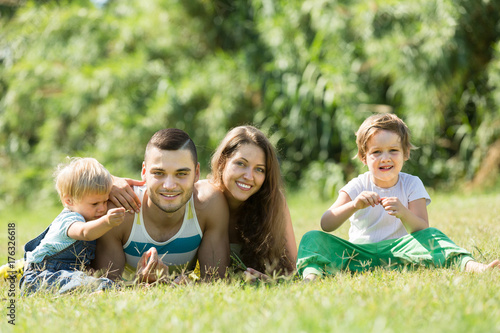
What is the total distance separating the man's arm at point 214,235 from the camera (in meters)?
3.88

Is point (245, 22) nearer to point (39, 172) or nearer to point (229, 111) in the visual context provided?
point (229, 111)

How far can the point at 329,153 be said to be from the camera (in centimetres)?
1136

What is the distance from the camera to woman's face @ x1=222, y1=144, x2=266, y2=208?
4.02 metres

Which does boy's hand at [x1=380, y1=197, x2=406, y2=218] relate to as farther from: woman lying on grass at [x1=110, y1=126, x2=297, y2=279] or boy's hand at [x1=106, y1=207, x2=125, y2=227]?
boy's hand at [x1=106, y1=207, x2=125, y2=227]

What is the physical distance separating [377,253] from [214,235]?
1200 millimetres

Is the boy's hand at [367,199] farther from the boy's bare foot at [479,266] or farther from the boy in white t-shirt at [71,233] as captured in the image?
the boy in white t-shirt at [71,233]

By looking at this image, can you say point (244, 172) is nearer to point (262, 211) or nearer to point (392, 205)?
point (262, 211)

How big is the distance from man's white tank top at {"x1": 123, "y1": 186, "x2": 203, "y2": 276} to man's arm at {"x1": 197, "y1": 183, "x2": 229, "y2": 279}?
0.06m

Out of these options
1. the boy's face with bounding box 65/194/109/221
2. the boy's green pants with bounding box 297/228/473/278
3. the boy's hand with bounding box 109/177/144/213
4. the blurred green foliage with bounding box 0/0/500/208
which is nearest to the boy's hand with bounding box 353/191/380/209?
the boy's green pants with bounding box 297/228/473/278

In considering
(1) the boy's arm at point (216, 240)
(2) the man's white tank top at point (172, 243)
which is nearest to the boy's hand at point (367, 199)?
(1) the boy's arm at point (216, 240)

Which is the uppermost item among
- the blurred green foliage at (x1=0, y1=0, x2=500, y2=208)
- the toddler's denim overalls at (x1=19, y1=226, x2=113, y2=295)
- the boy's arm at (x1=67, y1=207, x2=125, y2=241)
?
the blurred green foliage at (x1=0, y1=0, x2=500, y2=208)

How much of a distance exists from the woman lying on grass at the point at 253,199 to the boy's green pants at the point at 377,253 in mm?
311

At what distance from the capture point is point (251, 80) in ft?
38.0

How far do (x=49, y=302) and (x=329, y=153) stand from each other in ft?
28.8
